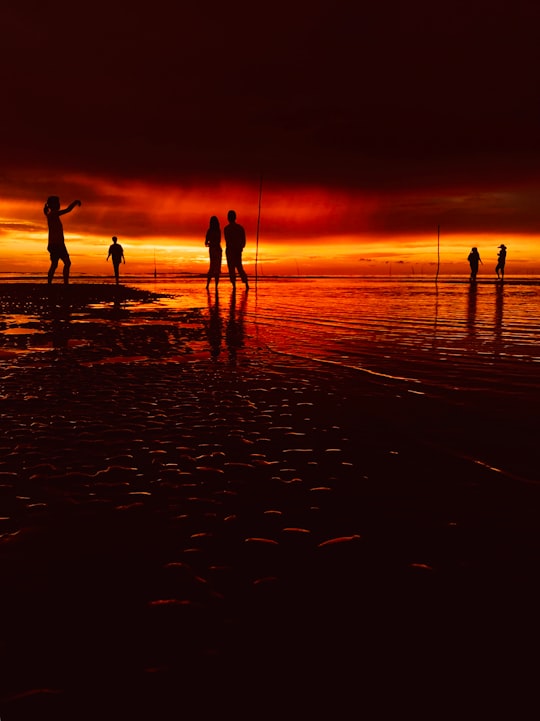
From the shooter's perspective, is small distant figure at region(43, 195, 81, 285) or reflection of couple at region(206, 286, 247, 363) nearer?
reflection of couple at region(206, 286, 247, 363)

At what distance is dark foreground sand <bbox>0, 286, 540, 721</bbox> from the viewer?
1254 millimetres

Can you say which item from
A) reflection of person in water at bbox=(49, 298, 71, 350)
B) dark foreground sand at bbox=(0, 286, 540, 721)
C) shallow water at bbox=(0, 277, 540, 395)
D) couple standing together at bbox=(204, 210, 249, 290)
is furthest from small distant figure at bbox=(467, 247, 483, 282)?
dark foreground sand at bbox=(0, 286, 540, 721)

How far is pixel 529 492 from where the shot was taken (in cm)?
229

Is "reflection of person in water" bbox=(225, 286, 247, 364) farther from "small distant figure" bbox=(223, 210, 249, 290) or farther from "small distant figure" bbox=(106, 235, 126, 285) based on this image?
"small distant figure" bbox=(106, 235, 126, 285)

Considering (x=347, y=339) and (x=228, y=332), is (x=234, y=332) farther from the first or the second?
(x=347, y=339)

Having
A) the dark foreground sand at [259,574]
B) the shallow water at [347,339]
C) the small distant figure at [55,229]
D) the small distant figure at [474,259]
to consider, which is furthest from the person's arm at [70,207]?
the small distant figure at [474,259]

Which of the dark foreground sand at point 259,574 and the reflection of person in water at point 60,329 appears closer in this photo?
the dark foreground sand at point 259,574

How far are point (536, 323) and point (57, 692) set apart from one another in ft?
31.6

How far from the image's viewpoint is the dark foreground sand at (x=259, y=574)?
4.11 feet

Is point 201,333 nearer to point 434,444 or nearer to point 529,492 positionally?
point 434,444

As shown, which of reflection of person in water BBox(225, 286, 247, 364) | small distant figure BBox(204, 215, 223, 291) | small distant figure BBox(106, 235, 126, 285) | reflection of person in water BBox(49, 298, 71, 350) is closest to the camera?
reflection of person in water BBox(225, 286, 247, 364)

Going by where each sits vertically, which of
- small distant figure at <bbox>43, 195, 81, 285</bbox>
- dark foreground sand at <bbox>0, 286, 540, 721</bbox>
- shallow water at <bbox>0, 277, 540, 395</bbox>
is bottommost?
dark foreground sand at <bbox>0, 286, 540, 721</bbox>

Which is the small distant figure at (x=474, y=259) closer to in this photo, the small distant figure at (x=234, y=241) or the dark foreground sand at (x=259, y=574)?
the small distant figure at (x=234, y=241)

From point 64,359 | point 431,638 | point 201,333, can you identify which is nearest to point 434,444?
point 431,638
